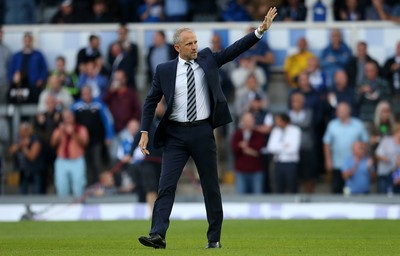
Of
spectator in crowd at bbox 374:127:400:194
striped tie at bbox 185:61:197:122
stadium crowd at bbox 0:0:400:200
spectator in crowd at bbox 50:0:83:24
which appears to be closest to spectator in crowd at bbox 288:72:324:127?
stadium crowd at bbox 0:0:400:200

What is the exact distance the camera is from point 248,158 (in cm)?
2444

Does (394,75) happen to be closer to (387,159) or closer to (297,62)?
(297,62)

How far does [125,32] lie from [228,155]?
11.2ft

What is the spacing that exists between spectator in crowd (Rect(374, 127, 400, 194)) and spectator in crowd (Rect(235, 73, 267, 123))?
2.59 metres

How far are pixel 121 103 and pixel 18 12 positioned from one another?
13.9 feet

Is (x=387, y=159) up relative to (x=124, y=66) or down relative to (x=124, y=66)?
down

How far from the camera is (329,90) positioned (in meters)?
25.4

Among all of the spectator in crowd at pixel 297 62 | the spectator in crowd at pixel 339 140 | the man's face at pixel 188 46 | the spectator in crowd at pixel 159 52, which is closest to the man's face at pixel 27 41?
the spectator in crowd at pixel 159 52

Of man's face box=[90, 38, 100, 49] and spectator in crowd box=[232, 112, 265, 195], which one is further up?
man's face box=[90, 38, 100, 49]

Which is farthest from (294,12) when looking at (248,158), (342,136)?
(248,158)

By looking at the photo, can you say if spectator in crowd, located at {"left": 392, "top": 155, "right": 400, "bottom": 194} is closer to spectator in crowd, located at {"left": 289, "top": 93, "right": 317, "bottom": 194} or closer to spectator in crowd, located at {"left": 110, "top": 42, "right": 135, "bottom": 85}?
spectator in crowd, located at {"left": 289, "top": 93, "right": 317, "bottom": 194}

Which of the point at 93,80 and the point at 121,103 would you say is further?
the point at 93,80

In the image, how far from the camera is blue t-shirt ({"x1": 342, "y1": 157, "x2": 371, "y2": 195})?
2403 cm

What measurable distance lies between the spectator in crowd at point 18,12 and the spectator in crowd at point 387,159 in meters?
8.85
